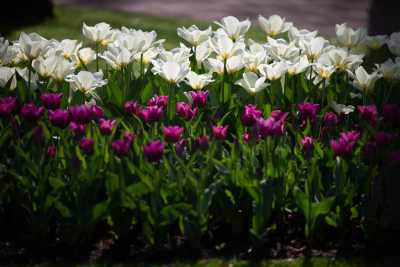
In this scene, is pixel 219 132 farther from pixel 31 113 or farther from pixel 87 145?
pixel 31 113

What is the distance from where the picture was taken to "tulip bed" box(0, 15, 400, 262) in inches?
148

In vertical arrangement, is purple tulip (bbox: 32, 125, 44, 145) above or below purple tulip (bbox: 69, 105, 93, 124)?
below

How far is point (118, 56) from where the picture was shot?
450 cm

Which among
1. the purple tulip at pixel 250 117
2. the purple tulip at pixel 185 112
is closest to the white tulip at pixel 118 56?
the purple tulip at pixel 185 112

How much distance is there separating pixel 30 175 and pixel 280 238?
1.30 meters

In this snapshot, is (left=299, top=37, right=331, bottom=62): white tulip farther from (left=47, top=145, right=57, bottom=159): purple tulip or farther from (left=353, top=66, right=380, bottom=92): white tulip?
(left=47, top=145, right=57, bottom=159): purple tulip

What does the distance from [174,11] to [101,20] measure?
3.83 feet

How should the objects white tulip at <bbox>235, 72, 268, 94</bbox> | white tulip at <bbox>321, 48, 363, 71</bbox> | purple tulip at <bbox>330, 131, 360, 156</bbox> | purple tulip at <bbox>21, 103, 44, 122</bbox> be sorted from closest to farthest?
purple tulip at <bbox>330, 131, 360, 156</bbox>
purple tulip at <bbox>21, 103, 44, 122</bbox>
white tulip at <bbox>235, 72, 268, 94</bbox>
white tulip at <bbox>321, 48, 363, 71</bbox>

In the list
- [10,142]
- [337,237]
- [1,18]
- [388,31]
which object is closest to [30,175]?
[10,142]

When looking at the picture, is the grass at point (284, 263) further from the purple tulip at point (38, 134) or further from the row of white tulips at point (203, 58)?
the row of white tulips at point (203, 58)

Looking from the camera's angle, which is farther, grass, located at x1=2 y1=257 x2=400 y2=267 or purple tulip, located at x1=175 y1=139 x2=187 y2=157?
purple tulip, located at x1=175 y1=139 x2=187 y2=157

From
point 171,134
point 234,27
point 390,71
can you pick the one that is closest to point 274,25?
point 234,27

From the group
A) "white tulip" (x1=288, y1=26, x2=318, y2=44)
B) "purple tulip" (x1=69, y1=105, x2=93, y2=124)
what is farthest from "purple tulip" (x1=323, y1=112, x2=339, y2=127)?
"purple tulip" (x1=69, y1=105, x2=93, y2=124)

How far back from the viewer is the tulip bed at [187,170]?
377 centimetres
